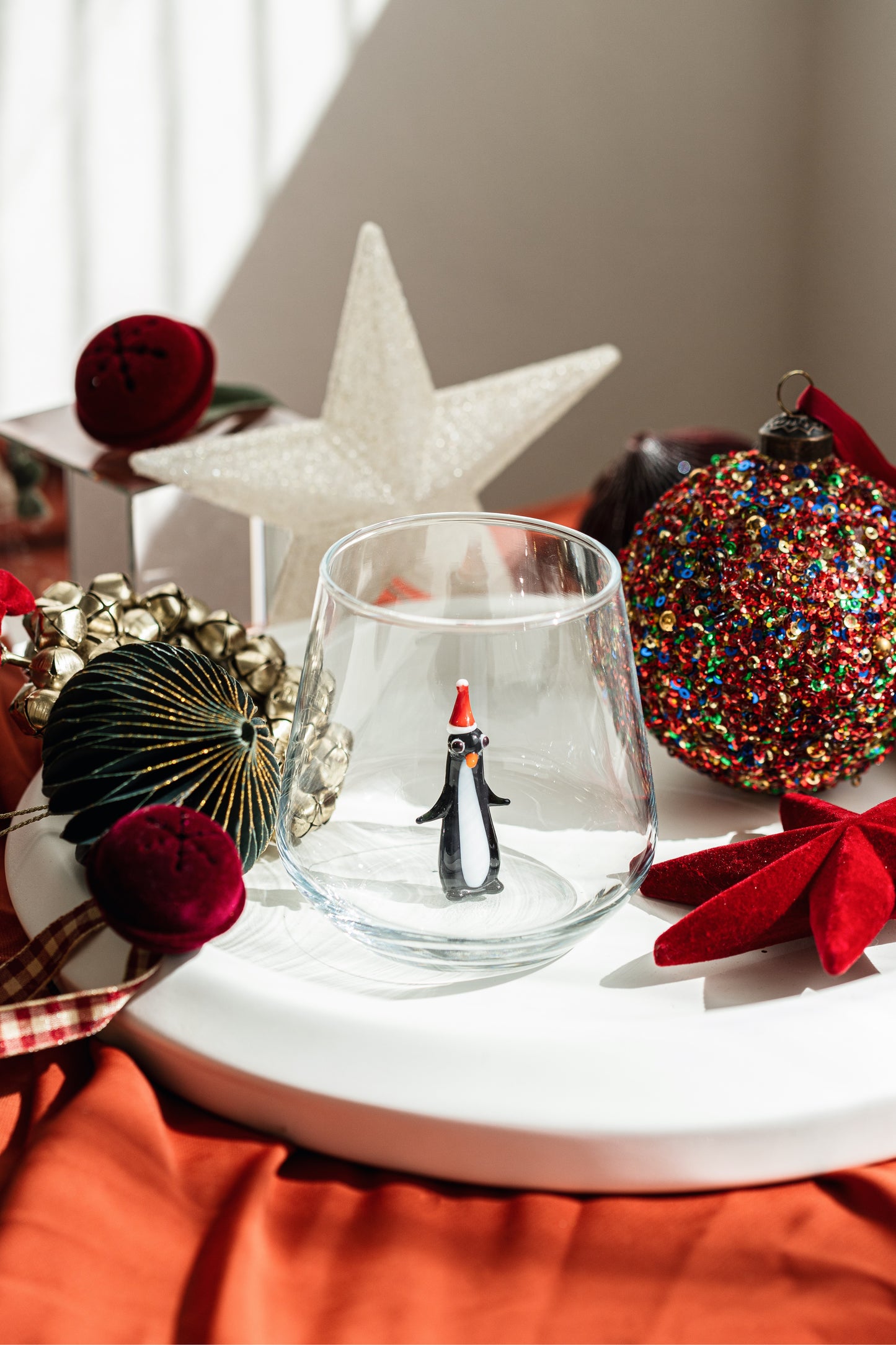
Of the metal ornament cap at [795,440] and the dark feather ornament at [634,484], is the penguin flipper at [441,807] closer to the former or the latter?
the metal ornament cap at [795,440]

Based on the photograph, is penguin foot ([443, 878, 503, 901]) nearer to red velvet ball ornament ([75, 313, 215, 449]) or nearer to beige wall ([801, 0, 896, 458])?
red velvet ball ornament ([75, 313, 215, 449])

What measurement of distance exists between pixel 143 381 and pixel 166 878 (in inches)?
16.3

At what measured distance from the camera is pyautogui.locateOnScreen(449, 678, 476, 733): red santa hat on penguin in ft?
1.36

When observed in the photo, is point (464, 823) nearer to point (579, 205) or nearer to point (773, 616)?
point (773, 616)

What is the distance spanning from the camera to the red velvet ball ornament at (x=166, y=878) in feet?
1.28

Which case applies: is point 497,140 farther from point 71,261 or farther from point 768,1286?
point 768,1286

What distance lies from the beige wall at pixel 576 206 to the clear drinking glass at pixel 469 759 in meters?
0.83

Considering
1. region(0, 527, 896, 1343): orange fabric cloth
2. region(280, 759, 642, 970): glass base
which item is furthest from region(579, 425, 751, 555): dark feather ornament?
region(0, 527, 896, 1343): orange fabric cloth

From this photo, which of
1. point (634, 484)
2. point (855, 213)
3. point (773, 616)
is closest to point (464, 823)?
point (773, 616)

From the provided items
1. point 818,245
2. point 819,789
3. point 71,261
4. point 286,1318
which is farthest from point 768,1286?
point 818,245

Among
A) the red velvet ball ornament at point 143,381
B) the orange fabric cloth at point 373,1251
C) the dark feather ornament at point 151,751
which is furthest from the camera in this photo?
the red velvet ball ornament at point 143,381

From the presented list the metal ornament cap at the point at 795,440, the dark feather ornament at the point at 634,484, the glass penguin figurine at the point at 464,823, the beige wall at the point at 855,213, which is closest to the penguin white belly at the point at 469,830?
the glass penguin figurine at the point at 464,823

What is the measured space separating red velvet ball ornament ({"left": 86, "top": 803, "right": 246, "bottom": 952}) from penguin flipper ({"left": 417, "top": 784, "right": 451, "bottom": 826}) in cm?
7

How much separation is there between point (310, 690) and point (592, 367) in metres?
0.40
